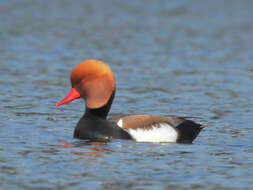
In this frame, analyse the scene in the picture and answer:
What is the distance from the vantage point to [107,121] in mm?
9086

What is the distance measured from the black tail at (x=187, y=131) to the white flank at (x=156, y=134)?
0.08 m

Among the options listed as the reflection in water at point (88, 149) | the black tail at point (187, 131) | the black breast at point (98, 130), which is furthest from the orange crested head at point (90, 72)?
the black tail at point (187, 131)

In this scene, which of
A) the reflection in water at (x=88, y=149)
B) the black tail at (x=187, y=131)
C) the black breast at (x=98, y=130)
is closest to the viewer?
the reflection in water at (x=88, y=149)

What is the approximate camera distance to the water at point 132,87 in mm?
7234

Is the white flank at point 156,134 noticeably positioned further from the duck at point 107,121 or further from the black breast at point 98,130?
the black breast at point 98,130

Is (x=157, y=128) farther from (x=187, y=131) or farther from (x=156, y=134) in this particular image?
(x=187, y=131)

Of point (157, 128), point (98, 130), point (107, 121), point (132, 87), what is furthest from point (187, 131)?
point (132, 87)

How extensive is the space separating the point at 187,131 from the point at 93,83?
1.47 m

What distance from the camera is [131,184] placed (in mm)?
6715

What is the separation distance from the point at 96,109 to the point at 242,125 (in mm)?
2486

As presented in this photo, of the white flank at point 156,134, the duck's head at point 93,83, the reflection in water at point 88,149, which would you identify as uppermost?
the duck's head at point 93,83

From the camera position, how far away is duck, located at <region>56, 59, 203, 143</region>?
896cm

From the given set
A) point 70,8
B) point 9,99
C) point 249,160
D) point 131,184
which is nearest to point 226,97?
point 9,99

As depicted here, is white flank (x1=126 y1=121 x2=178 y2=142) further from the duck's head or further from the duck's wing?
the duck's head
